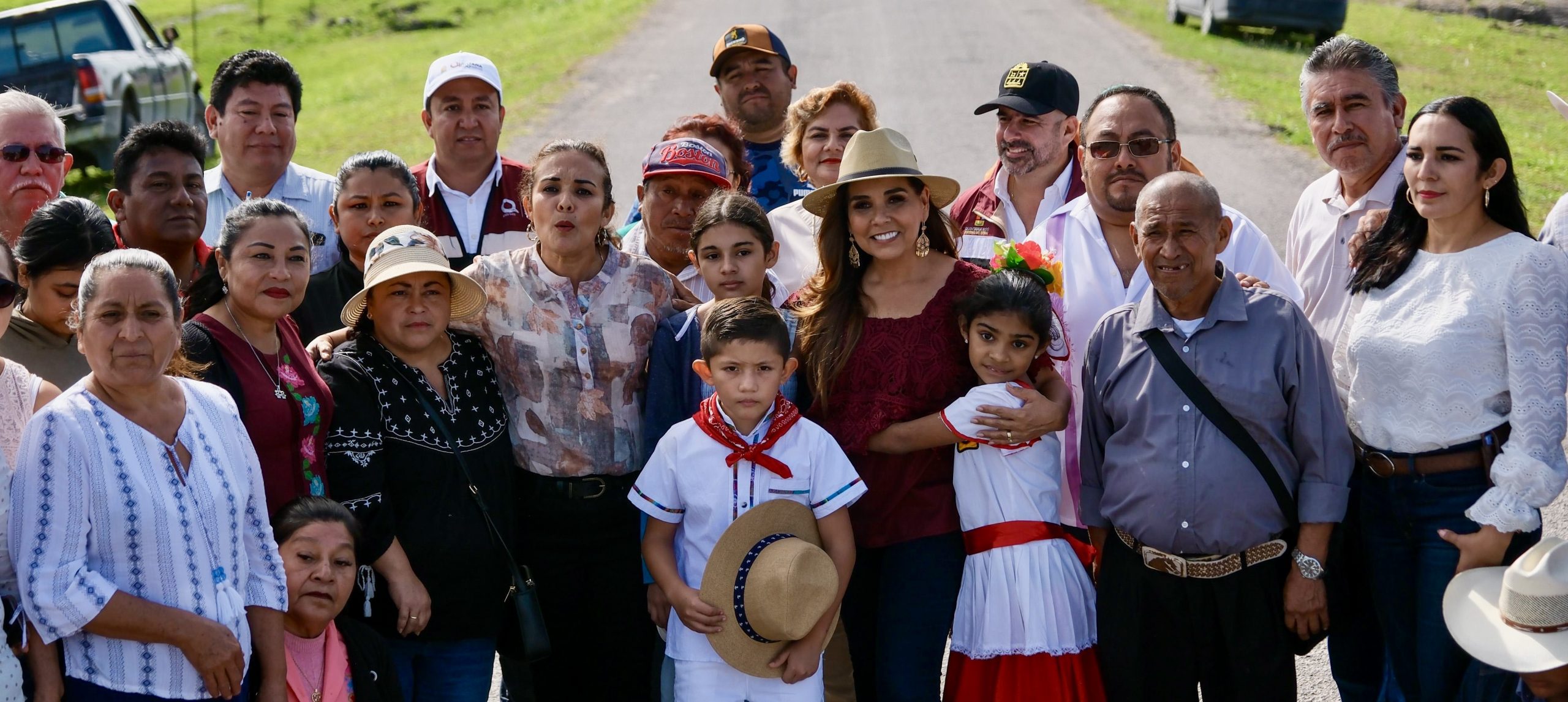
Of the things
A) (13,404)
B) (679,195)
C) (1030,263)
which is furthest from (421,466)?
(1030,263)

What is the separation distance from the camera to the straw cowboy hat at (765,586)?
3.97 meters

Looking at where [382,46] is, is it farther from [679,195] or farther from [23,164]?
[679,195]

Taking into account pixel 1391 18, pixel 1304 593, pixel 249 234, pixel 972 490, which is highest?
pixel 1391 18

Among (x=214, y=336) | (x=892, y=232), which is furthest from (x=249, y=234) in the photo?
(x=892, y=232)

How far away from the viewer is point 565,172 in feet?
15.0

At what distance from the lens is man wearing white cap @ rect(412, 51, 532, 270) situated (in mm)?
5930

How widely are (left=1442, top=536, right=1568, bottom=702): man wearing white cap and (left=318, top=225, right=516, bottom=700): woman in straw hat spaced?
3014mm

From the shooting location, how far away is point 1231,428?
4.06 metres

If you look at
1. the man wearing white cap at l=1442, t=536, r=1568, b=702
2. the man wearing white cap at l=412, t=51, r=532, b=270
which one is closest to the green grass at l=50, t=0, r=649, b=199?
the man wearing white cap at l=412, t=51, r=532, b=270

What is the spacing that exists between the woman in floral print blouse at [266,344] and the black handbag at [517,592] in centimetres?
32

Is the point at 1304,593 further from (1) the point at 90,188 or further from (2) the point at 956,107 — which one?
(1) the point at 90,188

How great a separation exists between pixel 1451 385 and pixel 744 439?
2.21 m

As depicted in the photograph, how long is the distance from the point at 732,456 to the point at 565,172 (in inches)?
47.6

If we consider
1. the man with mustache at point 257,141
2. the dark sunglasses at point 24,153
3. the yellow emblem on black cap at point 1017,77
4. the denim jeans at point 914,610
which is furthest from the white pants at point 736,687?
the dark sunglasses at point 24,153
